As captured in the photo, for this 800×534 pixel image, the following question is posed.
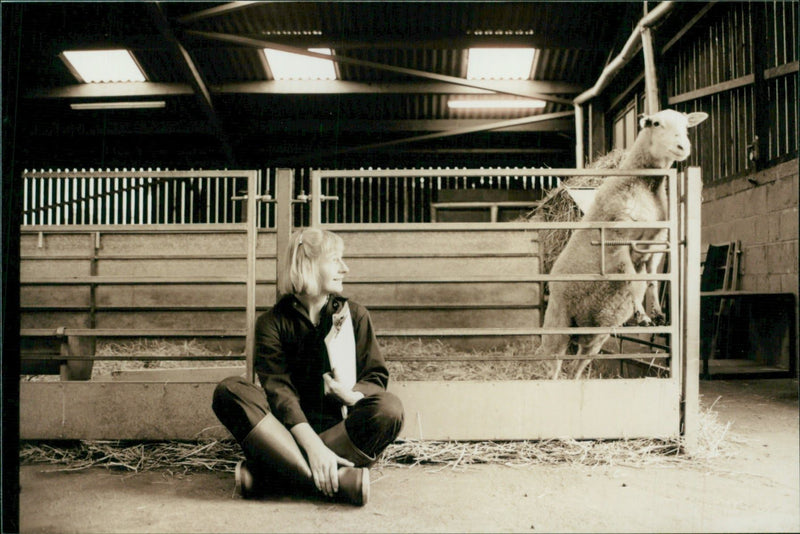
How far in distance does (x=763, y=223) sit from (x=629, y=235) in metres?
3.28

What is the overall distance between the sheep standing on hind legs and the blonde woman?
1850 millimetres

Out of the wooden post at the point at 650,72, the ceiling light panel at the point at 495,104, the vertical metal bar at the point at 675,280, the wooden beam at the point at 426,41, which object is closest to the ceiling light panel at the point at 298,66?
the wooden beam at the point at 426,41

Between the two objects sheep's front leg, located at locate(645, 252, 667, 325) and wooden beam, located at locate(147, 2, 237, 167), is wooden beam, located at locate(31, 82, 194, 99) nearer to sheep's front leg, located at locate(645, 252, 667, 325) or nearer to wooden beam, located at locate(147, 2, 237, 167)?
wooden beam, located at locate(147, 2, 237, 167)

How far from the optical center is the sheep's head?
384cm

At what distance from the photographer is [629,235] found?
3873 millimetres

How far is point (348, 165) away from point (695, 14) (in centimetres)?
721

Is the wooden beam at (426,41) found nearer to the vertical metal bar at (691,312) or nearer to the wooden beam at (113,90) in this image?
the wooden beam at (113,90)

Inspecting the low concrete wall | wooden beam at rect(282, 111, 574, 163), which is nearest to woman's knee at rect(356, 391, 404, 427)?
the low concrete wall

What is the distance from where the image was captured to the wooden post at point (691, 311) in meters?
3.09

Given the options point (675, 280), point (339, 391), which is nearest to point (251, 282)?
point (339, 391)

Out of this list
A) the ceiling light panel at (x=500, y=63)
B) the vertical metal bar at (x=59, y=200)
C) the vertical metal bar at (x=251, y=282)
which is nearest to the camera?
the vertical metal bar at (x=251, y=282)

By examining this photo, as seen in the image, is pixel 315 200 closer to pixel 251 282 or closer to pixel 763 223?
pixel 251 282

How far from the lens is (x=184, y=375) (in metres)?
4.76

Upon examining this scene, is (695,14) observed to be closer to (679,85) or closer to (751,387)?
(679,85)
